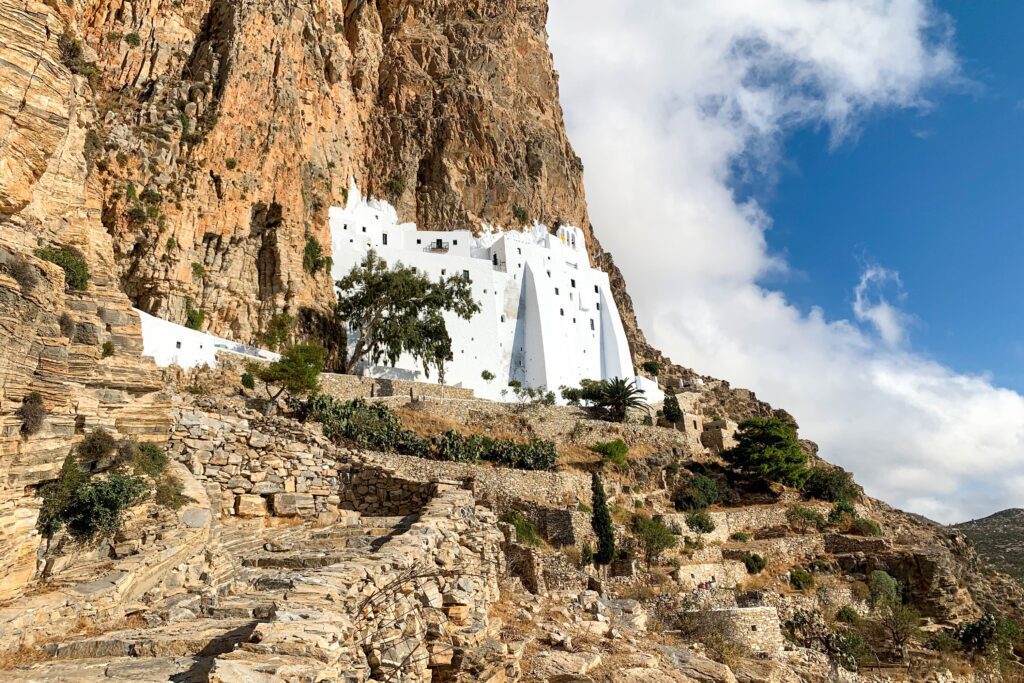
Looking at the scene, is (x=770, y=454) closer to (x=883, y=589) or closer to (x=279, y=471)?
(x=883, y=589)

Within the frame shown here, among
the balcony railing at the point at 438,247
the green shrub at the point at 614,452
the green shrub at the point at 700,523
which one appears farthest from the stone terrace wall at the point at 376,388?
the green shrub at the point at 700,523

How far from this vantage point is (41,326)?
19.9 ft

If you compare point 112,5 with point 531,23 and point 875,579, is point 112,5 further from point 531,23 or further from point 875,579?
point 875,579

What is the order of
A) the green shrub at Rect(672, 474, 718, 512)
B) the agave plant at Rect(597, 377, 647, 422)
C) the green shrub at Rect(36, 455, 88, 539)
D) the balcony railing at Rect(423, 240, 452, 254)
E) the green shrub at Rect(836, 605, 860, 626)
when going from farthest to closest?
the balcony railing at Rect(423, 240, 452, 254)
the agave plant at Rect(597, 377, 647, 422)
the green shrub at Rect(672, 474, 718, 512)
the green shrub at Rect(836, 605, 860, 626)
the green shrub at Rect(36, 455, 88, 539)

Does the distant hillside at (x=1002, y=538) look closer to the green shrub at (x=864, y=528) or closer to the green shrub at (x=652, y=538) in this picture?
the green shrub at (x=864, y=528)

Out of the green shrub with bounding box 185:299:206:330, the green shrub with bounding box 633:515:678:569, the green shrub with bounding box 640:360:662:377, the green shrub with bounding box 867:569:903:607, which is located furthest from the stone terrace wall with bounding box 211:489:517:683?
the green shrub with bounding box 640:360:662:377

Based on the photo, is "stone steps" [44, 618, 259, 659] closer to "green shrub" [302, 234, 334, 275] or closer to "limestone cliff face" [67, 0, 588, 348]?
"limestone cliff face" [67, 0, 588, 348]

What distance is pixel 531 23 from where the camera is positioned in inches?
1959

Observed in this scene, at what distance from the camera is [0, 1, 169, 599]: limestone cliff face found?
14.5ft

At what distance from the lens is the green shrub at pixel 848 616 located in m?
18.5

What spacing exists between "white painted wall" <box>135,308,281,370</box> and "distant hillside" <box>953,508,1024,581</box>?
120 feet

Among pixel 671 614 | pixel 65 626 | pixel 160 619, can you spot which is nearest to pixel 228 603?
pixel 160 619

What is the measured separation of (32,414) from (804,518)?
26.3 m

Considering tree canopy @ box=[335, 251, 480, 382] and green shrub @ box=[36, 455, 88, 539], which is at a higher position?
tree canopy @ box=[335, 251, 480, 382]
